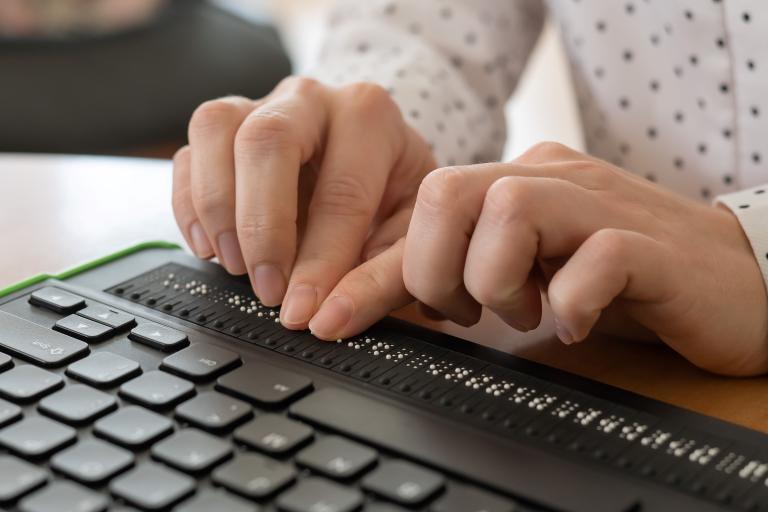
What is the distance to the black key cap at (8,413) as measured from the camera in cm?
40

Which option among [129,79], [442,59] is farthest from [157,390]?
[129,79]

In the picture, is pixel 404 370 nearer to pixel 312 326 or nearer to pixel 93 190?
pixel 312 326

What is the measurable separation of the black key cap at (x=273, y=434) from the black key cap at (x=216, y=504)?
3cm

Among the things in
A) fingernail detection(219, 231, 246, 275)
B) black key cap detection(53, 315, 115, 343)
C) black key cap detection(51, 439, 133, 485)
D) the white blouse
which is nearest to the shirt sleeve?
the white blouse

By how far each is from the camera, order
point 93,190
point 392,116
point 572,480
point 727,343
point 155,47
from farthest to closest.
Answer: point 155,47, point 93,190, point 392,116, point 727,343, point 572,480

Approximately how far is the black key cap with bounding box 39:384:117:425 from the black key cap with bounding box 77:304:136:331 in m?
0.07

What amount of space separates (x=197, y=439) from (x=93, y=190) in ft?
1.71

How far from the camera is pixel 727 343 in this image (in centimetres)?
49

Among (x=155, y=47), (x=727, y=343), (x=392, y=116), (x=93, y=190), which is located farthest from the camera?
(x=155, y=47)

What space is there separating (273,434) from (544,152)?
0.25 m

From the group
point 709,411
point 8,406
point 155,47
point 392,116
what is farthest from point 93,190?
point 155,47

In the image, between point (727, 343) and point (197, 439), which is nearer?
point (197, 439)

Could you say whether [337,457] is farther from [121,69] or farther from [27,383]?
[121,69]

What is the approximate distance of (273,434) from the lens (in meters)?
0.39
